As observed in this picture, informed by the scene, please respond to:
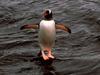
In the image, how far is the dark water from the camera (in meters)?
8.61

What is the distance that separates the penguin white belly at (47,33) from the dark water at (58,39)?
0.47 metres

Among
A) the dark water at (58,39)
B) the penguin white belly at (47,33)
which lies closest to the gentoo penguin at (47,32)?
the penguin white belly at (47,33)

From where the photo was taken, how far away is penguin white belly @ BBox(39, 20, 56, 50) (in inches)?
336

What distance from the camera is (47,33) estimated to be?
8.70m

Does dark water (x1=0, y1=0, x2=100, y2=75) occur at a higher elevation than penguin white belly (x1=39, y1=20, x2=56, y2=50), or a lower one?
lower

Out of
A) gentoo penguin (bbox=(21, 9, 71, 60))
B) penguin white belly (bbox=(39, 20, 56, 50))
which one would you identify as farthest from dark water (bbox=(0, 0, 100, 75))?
penguin white belly (bbox=(39, 20, 56, 50))

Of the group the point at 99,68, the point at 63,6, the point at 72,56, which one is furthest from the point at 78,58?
the point at 63,6

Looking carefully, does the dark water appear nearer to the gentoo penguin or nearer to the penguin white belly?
the gentoo penguin

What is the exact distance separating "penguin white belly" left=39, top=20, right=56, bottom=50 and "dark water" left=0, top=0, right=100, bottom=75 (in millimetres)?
475

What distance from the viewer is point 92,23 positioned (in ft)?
40.1

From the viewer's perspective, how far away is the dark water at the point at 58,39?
8609 mm

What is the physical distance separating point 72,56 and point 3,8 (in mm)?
5430

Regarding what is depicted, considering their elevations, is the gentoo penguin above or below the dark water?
above

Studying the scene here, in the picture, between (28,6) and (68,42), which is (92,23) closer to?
(68,42)
